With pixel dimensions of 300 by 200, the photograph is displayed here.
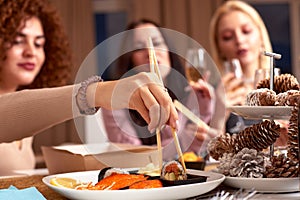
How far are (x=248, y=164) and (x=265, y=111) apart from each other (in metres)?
0.10

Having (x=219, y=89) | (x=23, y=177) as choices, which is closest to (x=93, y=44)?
(x=219, y=89)

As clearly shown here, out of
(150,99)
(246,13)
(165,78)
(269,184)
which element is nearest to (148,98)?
(150,99)

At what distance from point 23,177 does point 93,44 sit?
10.0 ft

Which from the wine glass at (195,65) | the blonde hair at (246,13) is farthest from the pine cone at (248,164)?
the blonde hair at (246,13)

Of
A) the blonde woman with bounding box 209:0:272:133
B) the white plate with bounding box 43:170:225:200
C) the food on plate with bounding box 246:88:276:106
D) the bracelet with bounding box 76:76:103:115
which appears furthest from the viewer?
the blonde woman with bounding box 209:0:272:133

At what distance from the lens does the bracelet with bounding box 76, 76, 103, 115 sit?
1033mm

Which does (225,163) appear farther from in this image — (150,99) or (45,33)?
(45,33)

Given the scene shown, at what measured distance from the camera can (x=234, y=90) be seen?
2363 millimetres

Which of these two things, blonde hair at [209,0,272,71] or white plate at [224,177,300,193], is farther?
blonde hair at [209,0,272,71]

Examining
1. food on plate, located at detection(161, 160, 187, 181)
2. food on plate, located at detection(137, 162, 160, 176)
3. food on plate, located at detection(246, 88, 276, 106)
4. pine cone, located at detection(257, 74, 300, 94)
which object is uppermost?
pine cone, located at detection(257, 74, 300, 94)

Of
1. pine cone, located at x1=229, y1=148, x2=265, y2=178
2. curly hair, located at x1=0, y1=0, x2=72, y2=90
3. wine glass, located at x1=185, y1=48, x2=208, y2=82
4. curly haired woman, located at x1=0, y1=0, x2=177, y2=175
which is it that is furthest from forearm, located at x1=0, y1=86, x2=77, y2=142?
wine glass, located at x1=185, y1=48, x2=208, y2=82

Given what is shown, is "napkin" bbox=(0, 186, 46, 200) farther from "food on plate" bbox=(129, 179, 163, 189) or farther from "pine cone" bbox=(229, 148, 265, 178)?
"pine cone" bbox=(229, 148, 265, 178)

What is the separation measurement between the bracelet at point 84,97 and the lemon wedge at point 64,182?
15 cm

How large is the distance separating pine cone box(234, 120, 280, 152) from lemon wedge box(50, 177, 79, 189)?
0.30 meters
